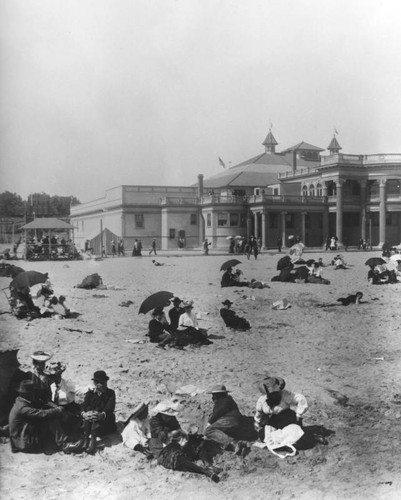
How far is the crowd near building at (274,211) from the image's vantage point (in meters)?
46.9

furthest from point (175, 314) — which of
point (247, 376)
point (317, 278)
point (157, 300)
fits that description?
point (317, 278)

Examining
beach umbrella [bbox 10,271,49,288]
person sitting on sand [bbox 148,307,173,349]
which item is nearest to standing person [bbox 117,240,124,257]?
beach umbrella [bbox 10,271,49,288]

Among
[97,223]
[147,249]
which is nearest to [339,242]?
[147,249]

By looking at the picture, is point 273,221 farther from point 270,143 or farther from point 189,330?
point 189,330

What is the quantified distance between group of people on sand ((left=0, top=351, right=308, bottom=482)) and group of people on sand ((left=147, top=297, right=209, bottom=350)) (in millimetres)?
3840

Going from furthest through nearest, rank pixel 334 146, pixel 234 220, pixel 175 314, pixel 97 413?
pixel 334 146 < pixel 234 220 < pixel 175 314 < pixel 97 413

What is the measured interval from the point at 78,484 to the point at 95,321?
7743mm

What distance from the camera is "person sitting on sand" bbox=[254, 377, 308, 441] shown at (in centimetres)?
751

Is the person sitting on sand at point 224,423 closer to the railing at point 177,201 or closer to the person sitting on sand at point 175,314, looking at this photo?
the person sitting on sand at point 175,314

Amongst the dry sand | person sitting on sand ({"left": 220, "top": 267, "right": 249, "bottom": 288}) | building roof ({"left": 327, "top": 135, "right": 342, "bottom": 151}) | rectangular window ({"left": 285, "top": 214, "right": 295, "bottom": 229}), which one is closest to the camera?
the dry sand

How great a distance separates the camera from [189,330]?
11.9 metres

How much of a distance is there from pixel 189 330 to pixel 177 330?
0.86 ft

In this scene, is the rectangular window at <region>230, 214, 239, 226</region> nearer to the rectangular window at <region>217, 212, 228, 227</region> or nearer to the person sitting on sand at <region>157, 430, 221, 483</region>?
the rectangular window at <region>217, 212, 228, 227</region>

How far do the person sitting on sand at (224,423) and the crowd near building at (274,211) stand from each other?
38168 mm
